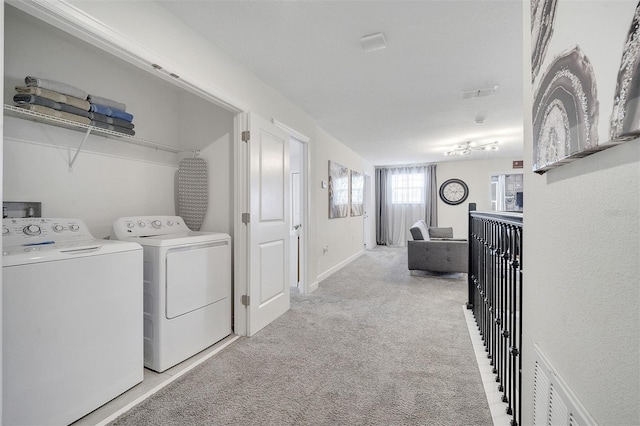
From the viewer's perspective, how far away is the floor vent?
713 mm

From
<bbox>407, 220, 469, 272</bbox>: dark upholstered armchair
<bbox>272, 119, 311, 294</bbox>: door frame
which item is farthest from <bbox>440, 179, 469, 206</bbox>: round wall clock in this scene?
<bbox>272, 119, 311, 294</bbox>: door frame

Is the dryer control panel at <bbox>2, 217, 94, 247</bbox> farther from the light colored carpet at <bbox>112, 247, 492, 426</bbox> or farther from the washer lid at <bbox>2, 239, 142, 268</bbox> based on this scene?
the light colored carpet at <bbox>112, 247, 492, 426</bbox>

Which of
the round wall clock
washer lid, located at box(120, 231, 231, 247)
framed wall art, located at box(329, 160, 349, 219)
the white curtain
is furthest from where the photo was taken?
the white curtain

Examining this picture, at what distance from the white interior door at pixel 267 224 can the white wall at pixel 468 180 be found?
232 inches

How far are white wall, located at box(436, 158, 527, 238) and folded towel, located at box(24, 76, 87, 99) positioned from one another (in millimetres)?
7589

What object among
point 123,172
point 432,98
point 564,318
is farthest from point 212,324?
point 432,98

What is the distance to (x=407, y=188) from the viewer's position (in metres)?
8.09

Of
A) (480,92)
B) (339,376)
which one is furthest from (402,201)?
(339,376)

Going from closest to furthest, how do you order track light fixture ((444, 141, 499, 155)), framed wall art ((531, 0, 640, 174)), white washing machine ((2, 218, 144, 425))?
1. framed wall art ((531, 0, 640, 174))
2. white washing machine ((2, 218, 144, 425))
3. track light fixture ((444, 141, 499, 155))

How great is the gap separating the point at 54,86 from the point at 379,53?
2290mm

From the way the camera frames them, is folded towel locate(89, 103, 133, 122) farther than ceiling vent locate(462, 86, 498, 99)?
No

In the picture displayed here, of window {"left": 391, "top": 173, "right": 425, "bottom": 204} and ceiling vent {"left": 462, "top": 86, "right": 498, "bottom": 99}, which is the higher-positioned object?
ceiling vent {"left": 462, "top": 86, "right": 498, "bottom": 99}

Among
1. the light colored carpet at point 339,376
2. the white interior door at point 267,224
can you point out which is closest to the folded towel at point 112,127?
the white interior door at point 267,224

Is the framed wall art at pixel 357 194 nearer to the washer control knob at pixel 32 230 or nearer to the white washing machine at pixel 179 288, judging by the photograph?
the white washing machine at pixel 179 288
